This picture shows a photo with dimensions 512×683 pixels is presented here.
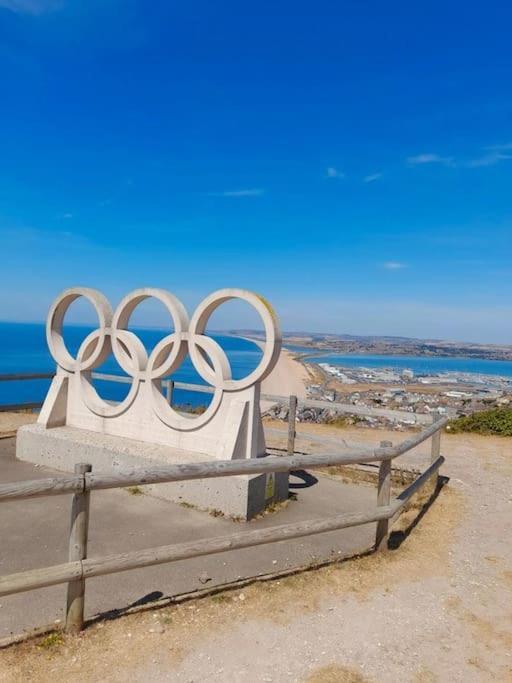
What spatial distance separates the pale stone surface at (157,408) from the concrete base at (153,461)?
0.6 inches

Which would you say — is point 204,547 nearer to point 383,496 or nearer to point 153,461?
point 383,496

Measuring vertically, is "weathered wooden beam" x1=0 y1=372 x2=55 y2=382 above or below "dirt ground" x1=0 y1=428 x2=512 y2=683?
above

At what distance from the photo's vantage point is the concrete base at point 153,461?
5703 millimetres

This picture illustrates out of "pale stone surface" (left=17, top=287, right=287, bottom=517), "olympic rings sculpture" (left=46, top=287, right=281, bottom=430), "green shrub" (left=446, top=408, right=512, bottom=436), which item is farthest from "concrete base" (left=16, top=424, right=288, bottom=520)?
"green shrub" (left=446, top=408, right=512, bottom=436)

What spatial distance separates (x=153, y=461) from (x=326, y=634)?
140 inches

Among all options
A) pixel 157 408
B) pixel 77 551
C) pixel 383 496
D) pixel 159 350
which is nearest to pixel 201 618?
pixel 77 551

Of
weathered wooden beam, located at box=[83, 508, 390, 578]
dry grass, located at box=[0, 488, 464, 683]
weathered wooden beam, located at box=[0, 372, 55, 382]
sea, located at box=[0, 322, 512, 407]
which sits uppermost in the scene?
weathered wooden beam, located at box=[0, 372, 55, 382]

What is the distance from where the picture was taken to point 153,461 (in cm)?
624

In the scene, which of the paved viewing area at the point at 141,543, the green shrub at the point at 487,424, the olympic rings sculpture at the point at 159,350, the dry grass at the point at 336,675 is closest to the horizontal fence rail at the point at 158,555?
the paved viewing area at the point at 141,543

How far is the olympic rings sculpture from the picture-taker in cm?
617

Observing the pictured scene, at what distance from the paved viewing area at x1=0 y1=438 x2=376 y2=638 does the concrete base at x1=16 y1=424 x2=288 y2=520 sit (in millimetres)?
158

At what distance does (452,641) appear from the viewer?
3.22 metres

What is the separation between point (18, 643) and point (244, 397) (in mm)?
3706

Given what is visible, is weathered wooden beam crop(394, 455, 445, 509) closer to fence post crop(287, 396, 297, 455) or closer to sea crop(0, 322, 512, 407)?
fence post crop(287, 396, 297, 455)
